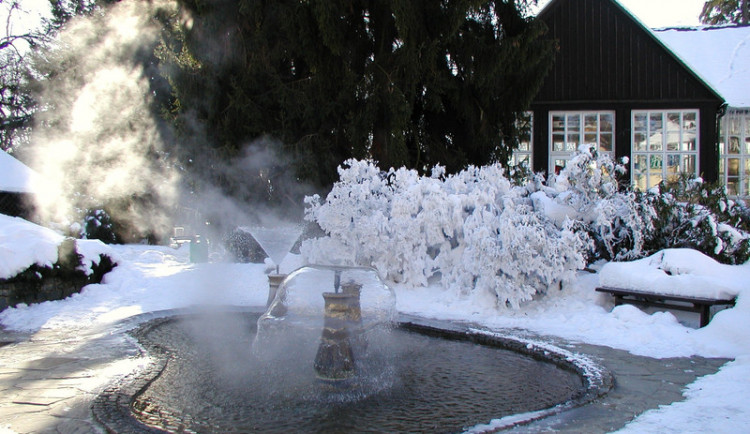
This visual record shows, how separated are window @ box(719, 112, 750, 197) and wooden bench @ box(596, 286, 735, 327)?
39.4ft

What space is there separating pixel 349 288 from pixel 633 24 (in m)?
15.1

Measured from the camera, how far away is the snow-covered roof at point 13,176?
15.6 metres

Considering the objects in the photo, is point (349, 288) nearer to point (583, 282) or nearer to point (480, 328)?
point (480, 328)

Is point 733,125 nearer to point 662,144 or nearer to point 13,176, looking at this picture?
point 662,144

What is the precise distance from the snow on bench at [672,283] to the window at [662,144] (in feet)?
31.3

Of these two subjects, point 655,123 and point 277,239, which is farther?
point 655,123

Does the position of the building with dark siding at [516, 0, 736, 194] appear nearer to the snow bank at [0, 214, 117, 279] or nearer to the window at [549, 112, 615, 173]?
the window at [549, 112, 615, 173]

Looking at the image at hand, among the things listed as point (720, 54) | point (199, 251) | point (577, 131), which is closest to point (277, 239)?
point (199, 251)

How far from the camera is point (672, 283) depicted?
7.60 metres

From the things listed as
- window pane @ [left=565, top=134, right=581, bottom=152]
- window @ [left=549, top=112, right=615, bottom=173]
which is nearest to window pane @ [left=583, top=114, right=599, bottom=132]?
window @ [left=549, top=112, right=615, bottom=173]

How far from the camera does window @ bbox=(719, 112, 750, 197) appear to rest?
18000 mm

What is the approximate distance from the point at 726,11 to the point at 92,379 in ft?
122

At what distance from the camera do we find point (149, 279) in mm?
11109

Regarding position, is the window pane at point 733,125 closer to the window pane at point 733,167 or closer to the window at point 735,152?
the window at point 735,152
